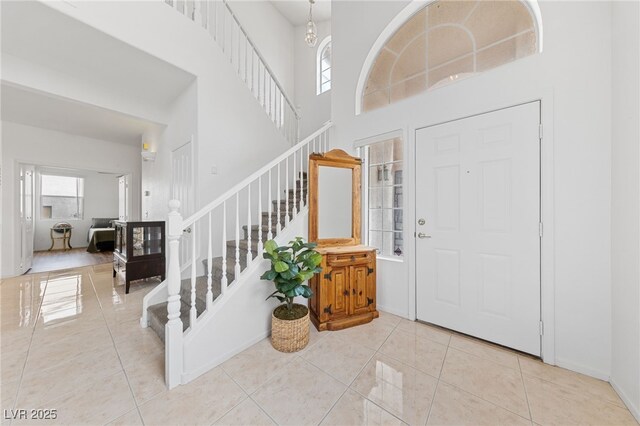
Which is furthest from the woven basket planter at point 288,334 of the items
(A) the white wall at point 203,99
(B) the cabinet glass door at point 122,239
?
(B) the cabinet glass door at point 122,239

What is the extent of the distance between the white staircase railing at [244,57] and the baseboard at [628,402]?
14.4 ft

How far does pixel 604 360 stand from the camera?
1.59 m

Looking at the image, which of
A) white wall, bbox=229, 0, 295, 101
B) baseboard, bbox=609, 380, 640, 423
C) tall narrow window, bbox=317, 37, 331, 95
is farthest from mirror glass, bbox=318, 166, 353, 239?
white wall, bbox=229, 0, 295, 101

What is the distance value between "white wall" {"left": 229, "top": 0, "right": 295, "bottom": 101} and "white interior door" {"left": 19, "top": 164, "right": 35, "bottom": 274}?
15.9 feet

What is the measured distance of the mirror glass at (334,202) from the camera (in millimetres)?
2568

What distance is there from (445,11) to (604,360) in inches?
126

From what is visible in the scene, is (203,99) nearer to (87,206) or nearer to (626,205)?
(626,205)

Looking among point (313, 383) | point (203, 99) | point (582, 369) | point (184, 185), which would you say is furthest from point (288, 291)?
point (203, 99)

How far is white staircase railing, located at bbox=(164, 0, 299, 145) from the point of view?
3197 mm

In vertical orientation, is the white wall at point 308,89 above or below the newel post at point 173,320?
above

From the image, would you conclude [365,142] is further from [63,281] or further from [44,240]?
[44,240]

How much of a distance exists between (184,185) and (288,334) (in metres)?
2.51

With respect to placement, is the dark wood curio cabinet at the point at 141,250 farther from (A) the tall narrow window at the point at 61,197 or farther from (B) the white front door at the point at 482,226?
(A) the tall narrow window at the point at 61,197

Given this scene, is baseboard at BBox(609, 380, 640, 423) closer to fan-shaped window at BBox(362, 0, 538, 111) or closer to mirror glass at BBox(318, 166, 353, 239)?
mirror glass at BBox(318, 166, 353, 239)
